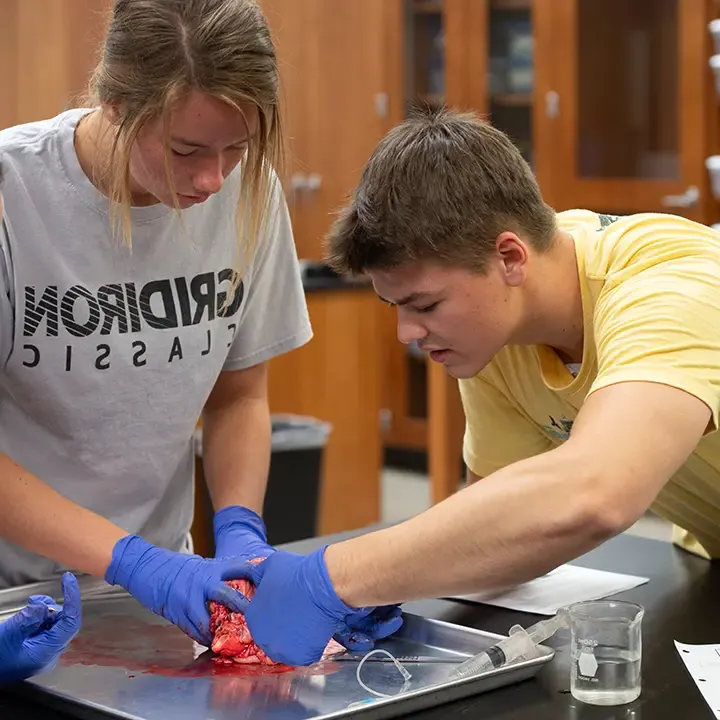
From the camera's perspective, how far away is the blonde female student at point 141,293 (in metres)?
1.30

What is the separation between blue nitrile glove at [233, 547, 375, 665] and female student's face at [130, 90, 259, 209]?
1.37 feet

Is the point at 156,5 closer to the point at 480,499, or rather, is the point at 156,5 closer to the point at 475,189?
the point at 475,189

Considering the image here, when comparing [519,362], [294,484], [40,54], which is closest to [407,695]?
[519,362]

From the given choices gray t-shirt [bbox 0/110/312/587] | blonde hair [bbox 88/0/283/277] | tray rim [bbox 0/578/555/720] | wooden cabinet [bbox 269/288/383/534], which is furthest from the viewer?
wooden cabinet [bbox 269/288/383/534]

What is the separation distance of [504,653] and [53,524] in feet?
1.77

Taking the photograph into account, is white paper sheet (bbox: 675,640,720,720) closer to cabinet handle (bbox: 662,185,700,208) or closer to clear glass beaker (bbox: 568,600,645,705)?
clear glass beaker (bbox: 568,600,645,705)

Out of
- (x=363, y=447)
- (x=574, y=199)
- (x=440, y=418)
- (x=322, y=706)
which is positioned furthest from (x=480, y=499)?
(x=574, y=199)

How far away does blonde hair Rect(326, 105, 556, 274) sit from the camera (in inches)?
51.1

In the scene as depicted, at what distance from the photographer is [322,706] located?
3.66ft

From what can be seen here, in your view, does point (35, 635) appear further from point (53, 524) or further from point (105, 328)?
point (105, 328)

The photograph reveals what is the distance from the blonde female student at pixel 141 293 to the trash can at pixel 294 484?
1485 mm

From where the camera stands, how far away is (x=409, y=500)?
15.6 feet

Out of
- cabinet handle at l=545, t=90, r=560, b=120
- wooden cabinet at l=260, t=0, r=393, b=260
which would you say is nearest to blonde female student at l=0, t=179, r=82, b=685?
wooden cabinet at l=260, t=0, r=393, b=260

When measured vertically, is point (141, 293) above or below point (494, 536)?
above
